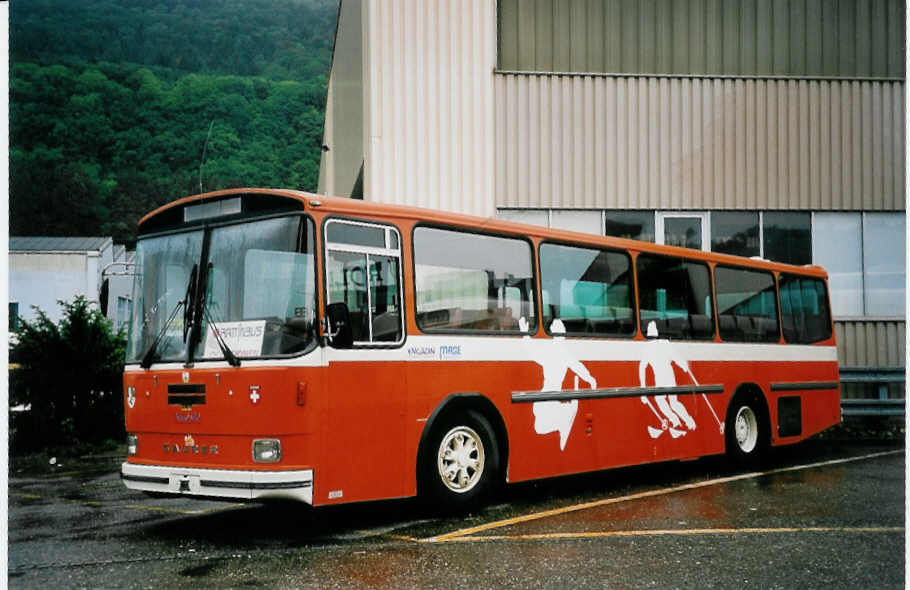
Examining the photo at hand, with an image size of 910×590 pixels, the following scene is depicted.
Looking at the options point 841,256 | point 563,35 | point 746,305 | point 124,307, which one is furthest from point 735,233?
point 124,307

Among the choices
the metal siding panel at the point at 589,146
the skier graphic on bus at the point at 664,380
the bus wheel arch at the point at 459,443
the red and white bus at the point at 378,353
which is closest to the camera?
the red and white bus at the point at 378,353

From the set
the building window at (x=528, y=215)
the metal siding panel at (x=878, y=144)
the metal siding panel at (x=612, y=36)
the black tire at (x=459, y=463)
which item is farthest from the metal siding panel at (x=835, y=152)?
the black tire at (x=459, y=463)

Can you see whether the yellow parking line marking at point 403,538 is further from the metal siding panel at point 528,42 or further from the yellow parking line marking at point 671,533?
the metal siding panel at point 528,42

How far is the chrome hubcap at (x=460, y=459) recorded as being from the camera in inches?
364

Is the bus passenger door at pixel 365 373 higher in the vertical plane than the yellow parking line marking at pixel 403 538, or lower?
higher

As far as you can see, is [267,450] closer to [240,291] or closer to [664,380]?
[240,291]

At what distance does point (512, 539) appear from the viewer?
314 inches

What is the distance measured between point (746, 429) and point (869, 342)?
629 cm

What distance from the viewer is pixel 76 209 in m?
19.4

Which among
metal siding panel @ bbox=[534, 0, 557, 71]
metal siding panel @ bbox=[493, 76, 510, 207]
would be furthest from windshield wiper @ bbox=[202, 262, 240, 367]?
metal siding panel @ bbox=[534, 0, 557, 71]

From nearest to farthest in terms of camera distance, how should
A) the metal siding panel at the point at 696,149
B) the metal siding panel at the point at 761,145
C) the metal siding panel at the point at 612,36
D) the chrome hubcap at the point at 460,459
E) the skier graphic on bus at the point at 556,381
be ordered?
the chrome hubcap at the point at 460,459
the skier graphic on bus at the point at 556,381
the metal siding panel at the point at 612,36
the metal siding panel at the point at 696,149
the metal siding panel at the point at 761,145

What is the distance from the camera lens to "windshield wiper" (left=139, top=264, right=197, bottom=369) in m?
8.73

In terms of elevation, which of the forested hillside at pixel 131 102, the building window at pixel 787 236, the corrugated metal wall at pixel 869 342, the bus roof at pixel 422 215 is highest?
the forested hillside at pixel 131 102

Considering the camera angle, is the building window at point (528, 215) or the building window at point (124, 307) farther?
the building window at point (528, 215)
